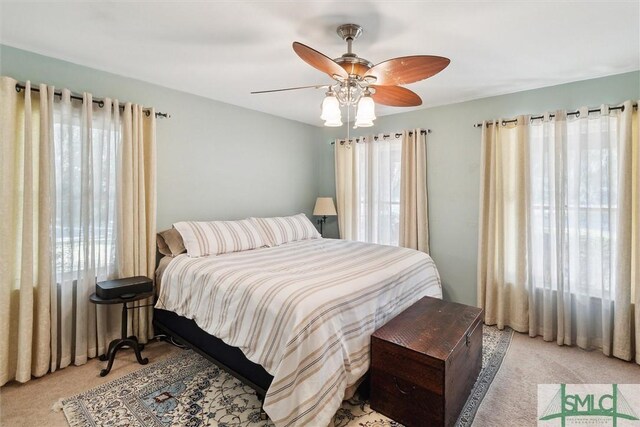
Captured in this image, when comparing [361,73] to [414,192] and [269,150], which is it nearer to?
[414,192]

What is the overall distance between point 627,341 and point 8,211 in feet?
15.7

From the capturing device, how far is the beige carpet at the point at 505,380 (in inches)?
71.9

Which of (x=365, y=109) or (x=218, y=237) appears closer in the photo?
(x=365, y=109)

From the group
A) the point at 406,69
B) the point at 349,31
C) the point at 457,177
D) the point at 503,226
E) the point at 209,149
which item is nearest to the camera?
the point at 406,69

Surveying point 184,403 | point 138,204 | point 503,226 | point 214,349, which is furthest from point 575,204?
point 138,204

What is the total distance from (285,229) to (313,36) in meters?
2.06

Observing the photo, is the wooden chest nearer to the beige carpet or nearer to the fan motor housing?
the beige carpet

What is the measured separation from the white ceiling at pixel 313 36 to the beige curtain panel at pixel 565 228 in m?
0.53

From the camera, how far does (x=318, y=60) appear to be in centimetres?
165

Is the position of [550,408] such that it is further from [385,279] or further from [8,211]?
[8,211]

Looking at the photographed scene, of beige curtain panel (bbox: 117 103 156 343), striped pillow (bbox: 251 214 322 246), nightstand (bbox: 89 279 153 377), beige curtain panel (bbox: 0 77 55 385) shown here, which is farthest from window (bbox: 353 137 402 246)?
beige curtain panel (bbox: 0 77 55 385)

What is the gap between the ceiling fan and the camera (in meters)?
1.66

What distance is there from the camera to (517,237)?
9.73 ft

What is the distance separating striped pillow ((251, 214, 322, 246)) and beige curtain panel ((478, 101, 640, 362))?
195cm
